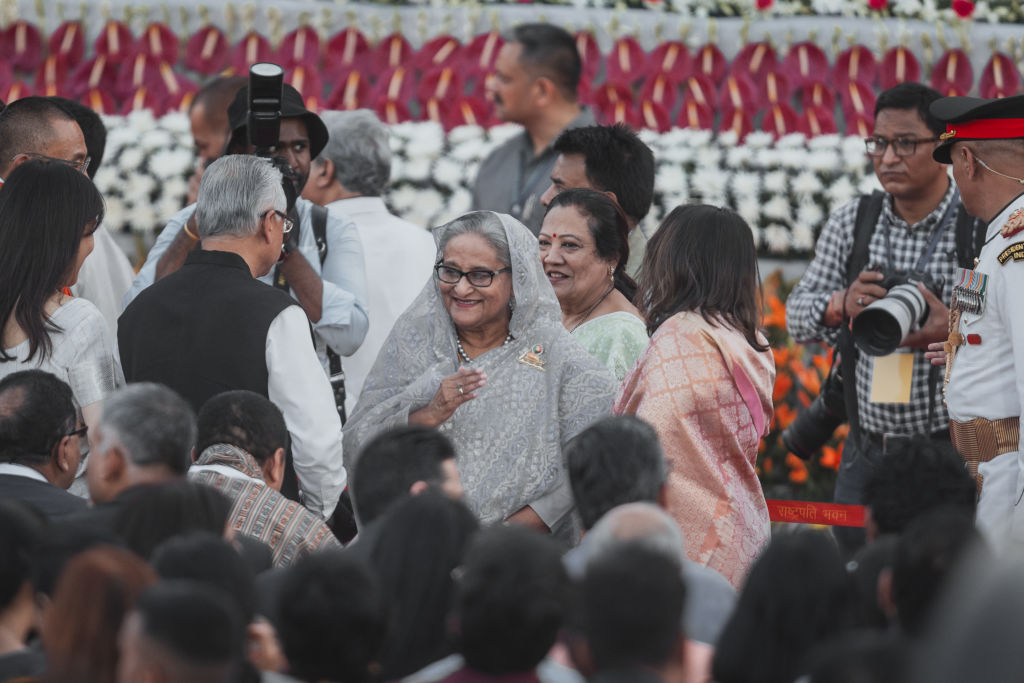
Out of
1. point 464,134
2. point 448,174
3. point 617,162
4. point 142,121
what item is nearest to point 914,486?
point 617,162

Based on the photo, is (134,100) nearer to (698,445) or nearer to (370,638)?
(698,445)

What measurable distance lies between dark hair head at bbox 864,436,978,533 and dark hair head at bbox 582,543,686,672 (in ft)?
3.00

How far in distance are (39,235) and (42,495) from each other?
884 mm

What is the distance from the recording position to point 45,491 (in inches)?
135

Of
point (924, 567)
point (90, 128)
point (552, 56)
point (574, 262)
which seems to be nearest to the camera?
point (924, 567)

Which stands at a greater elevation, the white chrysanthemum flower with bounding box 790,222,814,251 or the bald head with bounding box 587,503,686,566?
the white chrysanthemum flower with bounding box 790,222,814,251

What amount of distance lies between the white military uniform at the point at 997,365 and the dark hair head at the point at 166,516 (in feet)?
7.31

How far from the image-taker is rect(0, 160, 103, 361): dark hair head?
3.94 meters

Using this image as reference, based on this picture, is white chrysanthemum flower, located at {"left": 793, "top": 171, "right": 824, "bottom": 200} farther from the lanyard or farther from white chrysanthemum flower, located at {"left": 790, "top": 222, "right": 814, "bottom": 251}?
the lanyard

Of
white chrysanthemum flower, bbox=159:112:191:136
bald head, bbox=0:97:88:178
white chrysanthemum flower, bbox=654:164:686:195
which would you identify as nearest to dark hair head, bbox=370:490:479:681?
bald head, bbox=0:97:88:178

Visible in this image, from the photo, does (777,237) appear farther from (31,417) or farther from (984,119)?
(31,417)

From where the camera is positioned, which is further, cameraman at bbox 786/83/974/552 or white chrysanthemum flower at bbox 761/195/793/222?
white chrysanthemum flower at bbox 761/195/793/222

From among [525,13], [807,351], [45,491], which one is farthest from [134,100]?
[45,491]

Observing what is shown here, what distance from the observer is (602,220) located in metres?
4.63
